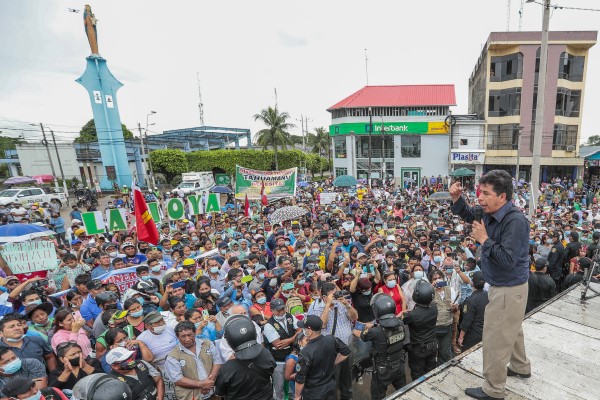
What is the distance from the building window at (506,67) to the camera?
27.6m

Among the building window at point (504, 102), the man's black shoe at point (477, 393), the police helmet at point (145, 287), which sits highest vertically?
the building window at point (504, 102)

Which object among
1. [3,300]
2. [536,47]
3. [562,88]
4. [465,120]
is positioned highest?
[536,47]

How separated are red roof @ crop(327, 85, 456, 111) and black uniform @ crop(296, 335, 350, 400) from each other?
33736 mm

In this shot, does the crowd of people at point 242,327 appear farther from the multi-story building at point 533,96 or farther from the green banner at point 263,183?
the multi-story building at point 533,96

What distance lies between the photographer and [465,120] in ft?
99.8

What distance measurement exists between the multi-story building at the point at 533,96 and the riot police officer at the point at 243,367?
31.1 metres

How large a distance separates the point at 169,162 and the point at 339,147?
19544 mm

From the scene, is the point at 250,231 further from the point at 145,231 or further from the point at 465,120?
the point at 465,120

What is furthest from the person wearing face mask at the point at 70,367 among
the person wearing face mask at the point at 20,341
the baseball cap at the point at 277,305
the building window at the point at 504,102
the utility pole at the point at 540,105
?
the building window at the point at 504,102

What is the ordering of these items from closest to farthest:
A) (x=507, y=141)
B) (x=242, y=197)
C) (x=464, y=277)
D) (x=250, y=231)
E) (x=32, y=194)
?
1. (x=464, y=277)
2. (x=250, y=231)
3. (x=242, y=197)
4. (x=32, y=194)
5. (x=507, y=141)

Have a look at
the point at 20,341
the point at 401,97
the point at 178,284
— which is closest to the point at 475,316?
the point at 178,284

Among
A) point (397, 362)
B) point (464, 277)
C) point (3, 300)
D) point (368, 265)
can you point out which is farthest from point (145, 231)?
point (464, 277)

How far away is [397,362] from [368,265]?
2.11 m

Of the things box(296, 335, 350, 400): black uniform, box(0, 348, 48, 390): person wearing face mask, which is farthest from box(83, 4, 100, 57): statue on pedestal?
box(296, 335, 350, 400): black uniform
